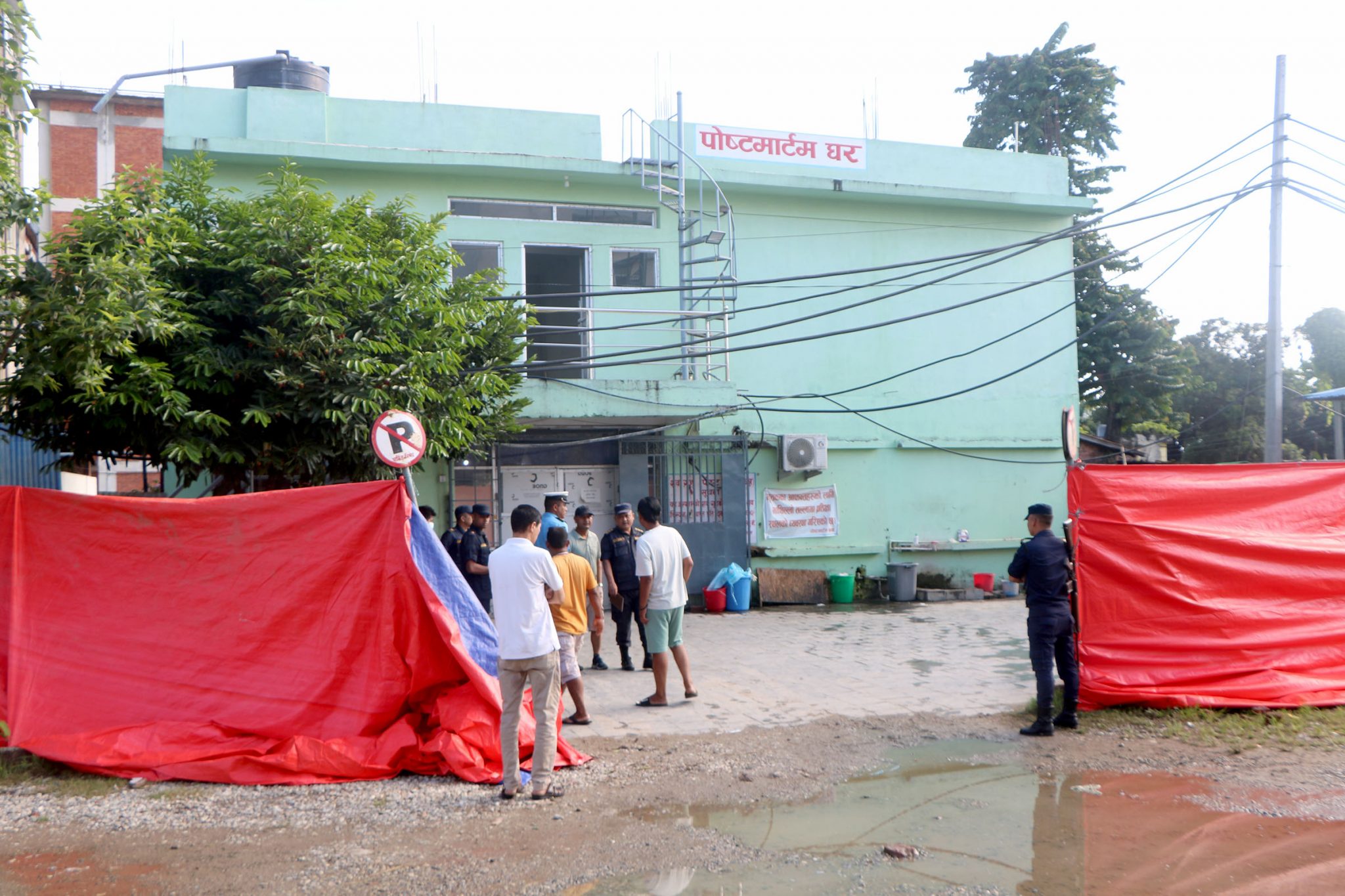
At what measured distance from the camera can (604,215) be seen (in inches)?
632

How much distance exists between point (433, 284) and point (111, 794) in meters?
5.55

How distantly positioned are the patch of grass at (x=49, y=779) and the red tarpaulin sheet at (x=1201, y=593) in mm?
Result: 7180

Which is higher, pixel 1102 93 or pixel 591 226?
pixel 1102 93

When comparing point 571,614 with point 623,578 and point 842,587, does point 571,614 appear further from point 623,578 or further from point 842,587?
point 842,587

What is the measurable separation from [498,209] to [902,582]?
8.93 metres

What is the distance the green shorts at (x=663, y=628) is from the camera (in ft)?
27.7

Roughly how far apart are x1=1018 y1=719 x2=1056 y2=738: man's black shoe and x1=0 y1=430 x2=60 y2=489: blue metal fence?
33.5ft

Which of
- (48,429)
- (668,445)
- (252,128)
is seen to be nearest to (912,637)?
(668,445)

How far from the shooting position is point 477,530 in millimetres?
10992

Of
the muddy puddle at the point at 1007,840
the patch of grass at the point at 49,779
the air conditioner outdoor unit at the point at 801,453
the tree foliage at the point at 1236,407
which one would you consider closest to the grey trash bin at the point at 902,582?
the air conditioner outdoor unit at the point at 801,453

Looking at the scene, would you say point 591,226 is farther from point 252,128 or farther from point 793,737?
point 793,737

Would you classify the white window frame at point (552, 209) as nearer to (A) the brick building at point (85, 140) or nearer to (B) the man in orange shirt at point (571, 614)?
(B) the man in orange shirt at point (571, 614)

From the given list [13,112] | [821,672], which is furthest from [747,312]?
[13,112]

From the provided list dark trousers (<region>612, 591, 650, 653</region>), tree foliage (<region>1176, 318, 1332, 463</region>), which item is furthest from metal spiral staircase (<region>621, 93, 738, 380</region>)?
tree foliage (<region>1176, 318, 1332, 463</region>)
